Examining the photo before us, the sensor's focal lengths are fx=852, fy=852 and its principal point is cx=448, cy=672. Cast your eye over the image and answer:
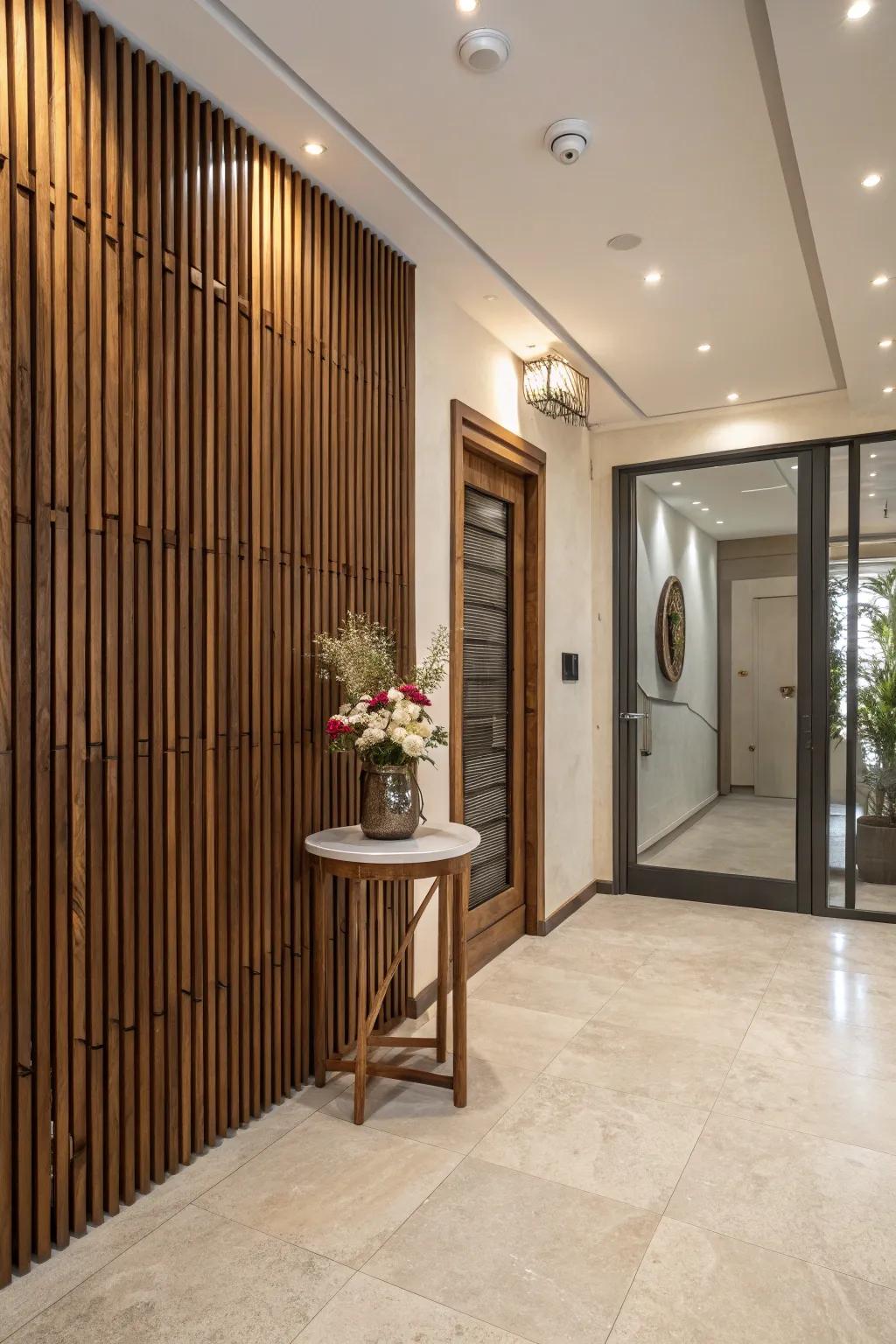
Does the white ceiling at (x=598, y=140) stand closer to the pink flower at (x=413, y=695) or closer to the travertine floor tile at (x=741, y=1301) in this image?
the pink flower at (x=413, y=695)

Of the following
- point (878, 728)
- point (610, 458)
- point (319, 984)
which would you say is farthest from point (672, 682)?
point (319, 984)

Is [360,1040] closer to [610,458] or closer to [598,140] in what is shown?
[598,140]

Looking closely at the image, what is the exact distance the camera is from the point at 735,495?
520 centimetres

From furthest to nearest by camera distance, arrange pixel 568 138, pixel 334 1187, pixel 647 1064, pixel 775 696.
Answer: pixel 775 696 → pixel 647 1064 → pixel 568 138 → pixel 334 1187

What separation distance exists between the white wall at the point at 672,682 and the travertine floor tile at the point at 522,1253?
11.1 ft

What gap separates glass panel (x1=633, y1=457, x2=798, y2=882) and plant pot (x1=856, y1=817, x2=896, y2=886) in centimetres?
35

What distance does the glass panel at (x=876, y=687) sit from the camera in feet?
15.6

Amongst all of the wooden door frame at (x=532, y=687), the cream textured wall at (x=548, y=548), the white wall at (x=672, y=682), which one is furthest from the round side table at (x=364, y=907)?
the white wall at (x=672, y=682)

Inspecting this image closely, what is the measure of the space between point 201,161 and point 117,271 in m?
0.52

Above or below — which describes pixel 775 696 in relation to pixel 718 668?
below

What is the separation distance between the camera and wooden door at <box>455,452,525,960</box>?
4031 millimetres

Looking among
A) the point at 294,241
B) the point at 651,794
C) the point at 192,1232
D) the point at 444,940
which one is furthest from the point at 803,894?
the point at 294,241

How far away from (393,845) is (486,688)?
1.76 metres

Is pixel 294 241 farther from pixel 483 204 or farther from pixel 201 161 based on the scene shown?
pixel 483 204
